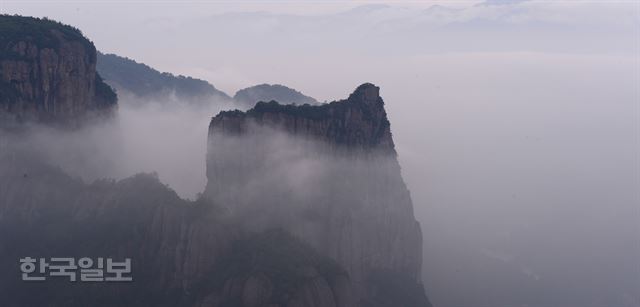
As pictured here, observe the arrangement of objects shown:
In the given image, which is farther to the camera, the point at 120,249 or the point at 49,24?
the point at 49,24

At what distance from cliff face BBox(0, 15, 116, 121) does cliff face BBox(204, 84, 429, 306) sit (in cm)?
1943

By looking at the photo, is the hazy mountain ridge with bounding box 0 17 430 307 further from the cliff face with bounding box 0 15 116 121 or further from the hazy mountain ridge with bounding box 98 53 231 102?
the hazy mountain ridge with bounding box 98 53 231 102

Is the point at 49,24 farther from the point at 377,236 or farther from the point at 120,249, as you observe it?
the point at 377,236

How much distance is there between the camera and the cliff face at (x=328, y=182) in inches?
3767

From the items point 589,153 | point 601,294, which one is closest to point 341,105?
point 601,294

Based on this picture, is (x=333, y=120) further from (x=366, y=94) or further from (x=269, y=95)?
(x=269, y=95)

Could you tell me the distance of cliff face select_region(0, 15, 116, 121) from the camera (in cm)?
9344

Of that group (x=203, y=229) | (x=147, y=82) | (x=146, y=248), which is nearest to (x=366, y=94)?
(x=203, y=229)

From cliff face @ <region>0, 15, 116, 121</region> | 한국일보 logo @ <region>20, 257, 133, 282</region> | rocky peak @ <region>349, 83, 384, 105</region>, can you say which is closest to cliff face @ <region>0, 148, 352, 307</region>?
한국일보 logo @ <region>20, 257, 133, 282</region>

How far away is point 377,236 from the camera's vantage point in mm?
100938

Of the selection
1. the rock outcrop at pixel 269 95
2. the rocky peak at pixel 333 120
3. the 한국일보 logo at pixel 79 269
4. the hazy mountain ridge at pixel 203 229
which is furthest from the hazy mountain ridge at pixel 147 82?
the 한국일보 logo at pixel 79 269

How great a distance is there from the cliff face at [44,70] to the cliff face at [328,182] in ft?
63.7

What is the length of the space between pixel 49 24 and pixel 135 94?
50.5 metres

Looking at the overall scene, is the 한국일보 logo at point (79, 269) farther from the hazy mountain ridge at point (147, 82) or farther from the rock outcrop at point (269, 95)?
the rock outcrop at point (269, 95)
